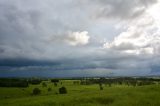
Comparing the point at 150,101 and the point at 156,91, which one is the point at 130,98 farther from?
the point at 156,91

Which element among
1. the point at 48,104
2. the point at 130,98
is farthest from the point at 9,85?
the point at 130,98

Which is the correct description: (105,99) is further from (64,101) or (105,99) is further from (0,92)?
(0,92)

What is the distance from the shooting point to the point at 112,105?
63875 mm

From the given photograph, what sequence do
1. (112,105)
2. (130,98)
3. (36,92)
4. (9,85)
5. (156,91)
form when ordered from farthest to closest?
(9,85), (36,92), (156,91), (130,98), (112,105)

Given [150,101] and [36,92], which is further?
[36,92]

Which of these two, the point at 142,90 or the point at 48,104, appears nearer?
the point at 48,104

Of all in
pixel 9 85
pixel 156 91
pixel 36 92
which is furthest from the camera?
pixel 9 85

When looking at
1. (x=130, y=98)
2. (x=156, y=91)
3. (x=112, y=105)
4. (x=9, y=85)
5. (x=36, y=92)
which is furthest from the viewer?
(x=9, y=85)

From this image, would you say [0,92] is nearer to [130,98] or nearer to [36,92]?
[36,92]

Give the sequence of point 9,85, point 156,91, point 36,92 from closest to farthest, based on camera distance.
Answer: point 156,91 < point 36,92 < point 9,85

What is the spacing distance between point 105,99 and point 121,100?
17.4 ft

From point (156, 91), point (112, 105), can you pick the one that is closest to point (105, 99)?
point (112, 105)

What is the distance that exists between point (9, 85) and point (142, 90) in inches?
4702

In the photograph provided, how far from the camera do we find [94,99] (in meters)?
72.1
